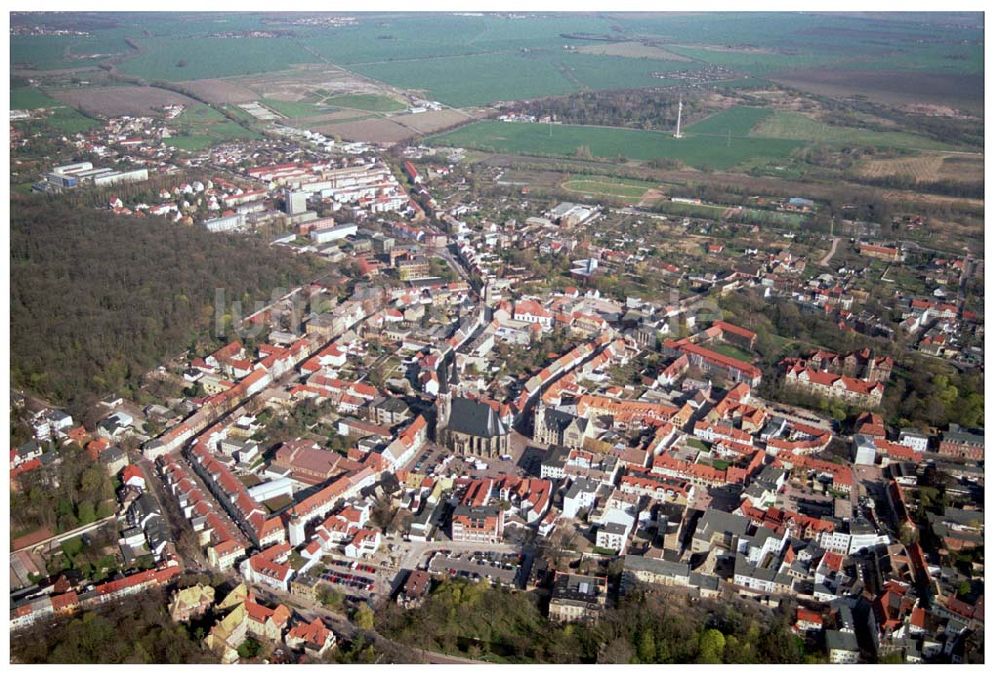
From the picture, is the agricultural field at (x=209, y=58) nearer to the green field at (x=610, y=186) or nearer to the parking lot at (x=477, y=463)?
the green field at (x=610, y=186)

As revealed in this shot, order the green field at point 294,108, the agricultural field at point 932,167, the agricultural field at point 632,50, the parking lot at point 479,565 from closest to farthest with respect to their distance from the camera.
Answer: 1. the parking lot at point 479,565
2. the agricultural field at point 932,167
3. the green field at point 294,108
4. the agricultural field at point 632,50

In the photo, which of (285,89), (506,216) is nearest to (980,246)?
(506,216)

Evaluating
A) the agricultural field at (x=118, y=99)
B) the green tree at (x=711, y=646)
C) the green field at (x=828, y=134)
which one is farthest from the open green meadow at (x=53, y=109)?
the green tree at (x=711, y=646)

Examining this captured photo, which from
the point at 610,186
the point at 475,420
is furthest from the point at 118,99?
the point at 475,420

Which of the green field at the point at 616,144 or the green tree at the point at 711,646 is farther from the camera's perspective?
the green field at the point at 616,144

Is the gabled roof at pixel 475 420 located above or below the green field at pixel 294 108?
below

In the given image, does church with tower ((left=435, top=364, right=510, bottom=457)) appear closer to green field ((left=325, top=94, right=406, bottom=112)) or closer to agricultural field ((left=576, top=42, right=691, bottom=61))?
green field ((left=325, top=94, right=406, bottom=112))

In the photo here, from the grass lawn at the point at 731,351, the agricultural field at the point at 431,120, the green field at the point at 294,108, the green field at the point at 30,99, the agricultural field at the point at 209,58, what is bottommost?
the grass lawn at the point at 731,351
